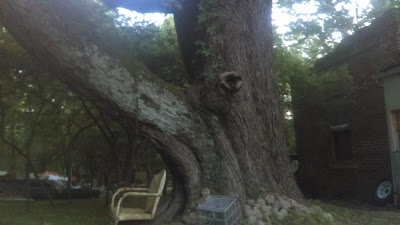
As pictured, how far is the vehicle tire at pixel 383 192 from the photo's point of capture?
40.7 ft

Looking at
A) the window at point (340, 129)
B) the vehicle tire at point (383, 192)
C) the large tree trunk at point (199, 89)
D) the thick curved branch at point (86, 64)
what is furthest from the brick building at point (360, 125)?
the thick curved branch at point (86, 64)

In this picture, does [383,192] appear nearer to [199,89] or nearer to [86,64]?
[199,89]

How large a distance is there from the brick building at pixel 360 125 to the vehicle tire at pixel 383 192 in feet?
0.69

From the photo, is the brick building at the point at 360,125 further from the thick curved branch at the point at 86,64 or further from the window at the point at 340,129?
the thick curved branch at the point at 86,64

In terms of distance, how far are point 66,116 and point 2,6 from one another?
14.0 m

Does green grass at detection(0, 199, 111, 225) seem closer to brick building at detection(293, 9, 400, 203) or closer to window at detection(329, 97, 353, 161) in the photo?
brick building at detection(293, 9, 400, 203)

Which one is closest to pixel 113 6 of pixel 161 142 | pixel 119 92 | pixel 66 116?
pixel 119 92

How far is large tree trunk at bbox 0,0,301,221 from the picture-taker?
7.27 m

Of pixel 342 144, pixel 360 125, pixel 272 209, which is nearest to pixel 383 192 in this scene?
pixel 360 125

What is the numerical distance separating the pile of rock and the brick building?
5306 millimetres

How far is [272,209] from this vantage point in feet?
25.5

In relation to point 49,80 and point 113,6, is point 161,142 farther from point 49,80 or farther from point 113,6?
point 49,80

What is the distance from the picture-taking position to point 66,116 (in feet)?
67.5

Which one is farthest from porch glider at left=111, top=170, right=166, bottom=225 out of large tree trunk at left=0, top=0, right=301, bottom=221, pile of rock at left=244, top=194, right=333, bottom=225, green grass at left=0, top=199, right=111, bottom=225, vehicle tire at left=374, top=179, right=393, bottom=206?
vehicle tire at left=374, top=179, right=393, bottom=206
